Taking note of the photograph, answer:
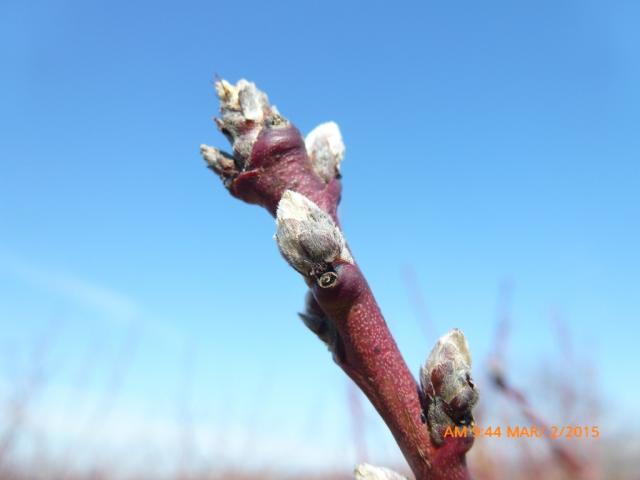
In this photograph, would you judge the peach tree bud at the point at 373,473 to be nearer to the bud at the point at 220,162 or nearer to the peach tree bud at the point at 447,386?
the peach tree bud at the point at 447,386

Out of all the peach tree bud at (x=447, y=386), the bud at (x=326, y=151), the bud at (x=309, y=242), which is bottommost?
the peach tree bud at (x=447, y=386)

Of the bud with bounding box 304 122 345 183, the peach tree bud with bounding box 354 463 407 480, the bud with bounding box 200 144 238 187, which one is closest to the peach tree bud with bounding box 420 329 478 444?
the peach tree bud with bounding box 354 463 407 480

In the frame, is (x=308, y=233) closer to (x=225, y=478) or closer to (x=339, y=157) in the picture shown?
(x=339, y=157)

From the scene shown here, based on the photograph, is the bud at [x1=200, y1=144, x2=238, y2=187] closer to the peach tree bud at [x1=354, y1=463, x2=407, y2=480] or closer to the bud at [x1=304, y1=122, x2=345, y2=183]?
the bud at [x1=304, y1=122, x2=345, y2=183]

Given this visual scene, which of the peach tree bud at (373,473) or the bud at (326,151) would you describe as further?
the bud at (326,151)

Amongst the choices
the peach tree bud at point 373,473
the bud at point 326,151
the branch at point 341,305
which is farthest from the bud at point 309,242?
the peach tree bud at point 373,473

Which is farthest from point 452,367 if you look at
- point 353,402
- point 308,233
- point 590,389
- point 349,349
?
point 590,389

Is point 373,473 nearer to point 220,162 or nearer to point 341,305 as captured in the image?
point 341,305

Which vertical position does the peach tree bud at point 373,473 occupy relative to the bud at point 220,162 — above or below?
below
